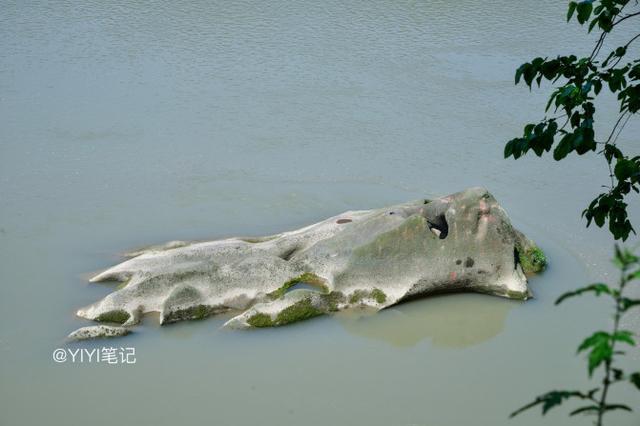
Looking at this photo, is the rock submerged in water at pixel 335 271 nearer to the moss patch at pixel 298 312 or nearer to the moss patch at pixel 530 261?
the moss patch at pixel 298 312

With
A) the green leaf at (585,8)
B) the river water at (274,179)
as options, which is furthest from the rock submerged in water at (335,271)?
the green leaf at (585,8)

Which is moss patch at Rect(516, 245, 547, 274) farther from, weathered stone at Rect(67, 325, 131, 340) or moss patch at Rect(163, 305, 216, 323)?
weathered stone at Rect(67, 325, 131, 340)

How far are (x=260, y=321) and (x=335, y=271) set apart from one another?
67 centimetres

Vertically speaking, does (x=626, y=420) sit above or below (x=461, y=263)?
below

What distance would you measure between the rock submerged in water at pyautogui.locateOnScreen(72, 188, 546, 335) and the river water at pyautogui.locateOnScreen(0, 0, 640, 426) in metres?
0.14

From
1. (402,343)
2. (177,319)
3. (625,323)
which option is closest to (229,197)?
(177,319)

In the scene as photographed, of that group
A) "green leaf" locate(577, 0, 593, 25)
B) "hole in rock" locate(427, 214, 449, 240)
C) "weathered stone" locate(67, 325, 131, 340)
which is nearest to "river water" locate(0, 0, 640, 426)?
"weathered stone" locate(67, 325, 131, 340)

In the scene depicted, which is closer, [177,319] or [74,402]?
[74,402]

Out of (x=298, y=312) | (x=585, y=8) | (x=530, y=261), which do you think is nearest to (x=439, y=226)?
(x=530, y=261)

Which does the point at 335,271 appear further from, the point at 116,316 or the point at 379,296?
the point at 116,316

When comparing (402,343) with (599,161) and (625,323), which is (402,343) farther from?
(599,161)

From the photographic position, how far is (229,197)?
7887 millimetres

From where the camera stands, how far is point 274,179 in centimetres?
815

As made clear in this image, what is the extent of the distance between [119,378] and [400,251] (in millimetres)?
2097
